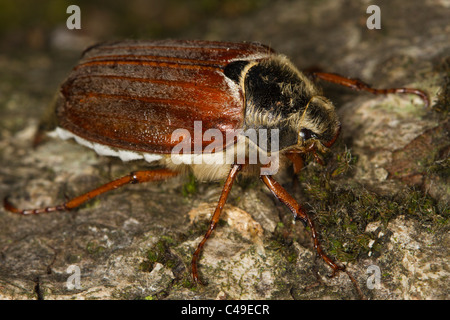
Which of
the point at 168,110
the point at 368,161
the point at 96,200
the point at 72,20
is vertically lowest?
the point at 96,200

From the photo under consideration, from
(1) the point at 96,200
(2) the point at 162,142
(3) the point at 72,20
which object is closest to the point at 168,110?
(2) the point at 162,142

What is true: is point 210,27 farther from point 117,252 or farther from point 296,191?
point 117,252
